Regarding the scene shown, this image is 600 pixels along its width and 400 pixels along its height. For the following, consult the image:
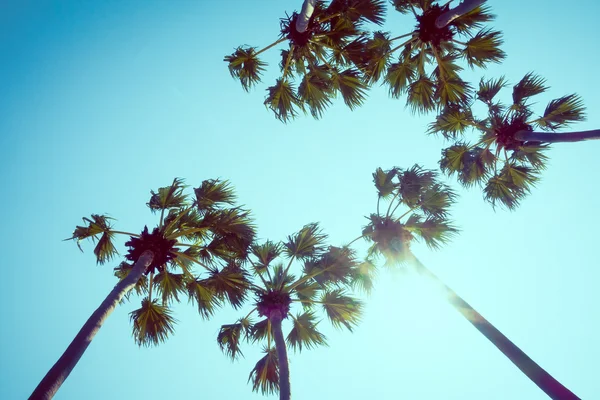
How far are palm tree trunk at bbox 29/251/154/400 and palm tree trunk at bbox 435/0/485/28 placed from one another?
9.18 metres

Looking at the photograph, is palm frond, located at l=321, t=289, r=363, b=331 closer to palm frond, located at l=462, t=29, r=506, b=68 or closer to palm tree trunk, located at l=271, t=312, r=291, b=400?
palm tree trunk, located at l=271, t=312, r=291, b=400

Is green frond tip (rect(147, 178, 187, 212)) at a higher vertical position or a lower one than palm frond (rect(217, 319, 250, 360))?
higher

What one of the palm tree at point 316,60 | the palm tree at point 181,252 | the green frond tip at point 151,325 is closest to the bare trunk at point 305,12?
the palm tree at point 316,60

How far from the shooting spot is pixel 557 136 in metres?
7.91

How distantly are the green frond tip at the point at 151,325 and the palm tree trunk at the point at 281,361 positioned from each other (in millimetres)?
2481

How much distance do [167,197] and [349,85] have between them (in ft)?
18.6

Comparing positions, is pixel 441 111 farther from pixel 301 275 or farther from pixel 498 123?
pixel 301 275

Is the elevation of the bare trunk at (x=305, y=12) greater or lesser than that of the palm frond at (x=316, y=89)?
lesser

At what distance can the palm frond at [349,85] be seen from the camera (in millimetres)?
8789

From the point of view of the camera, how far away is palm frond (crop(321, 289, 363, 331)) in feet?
26.3

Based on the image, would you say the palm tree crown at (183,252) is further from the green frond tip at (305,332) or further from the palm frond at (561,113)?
the palm frond at (561,113)

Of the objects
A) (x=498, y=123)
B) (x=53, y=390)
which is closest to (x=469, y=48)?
(x=498, y=123)

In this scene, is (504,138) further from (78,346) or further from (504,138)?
(78,346)

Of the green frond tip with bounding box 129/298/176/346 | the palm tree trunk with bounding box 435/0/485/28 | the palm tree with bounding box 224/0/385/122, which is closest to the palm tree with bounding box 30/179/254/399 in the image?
the green frond tip with bounding box 129/298/176/346
